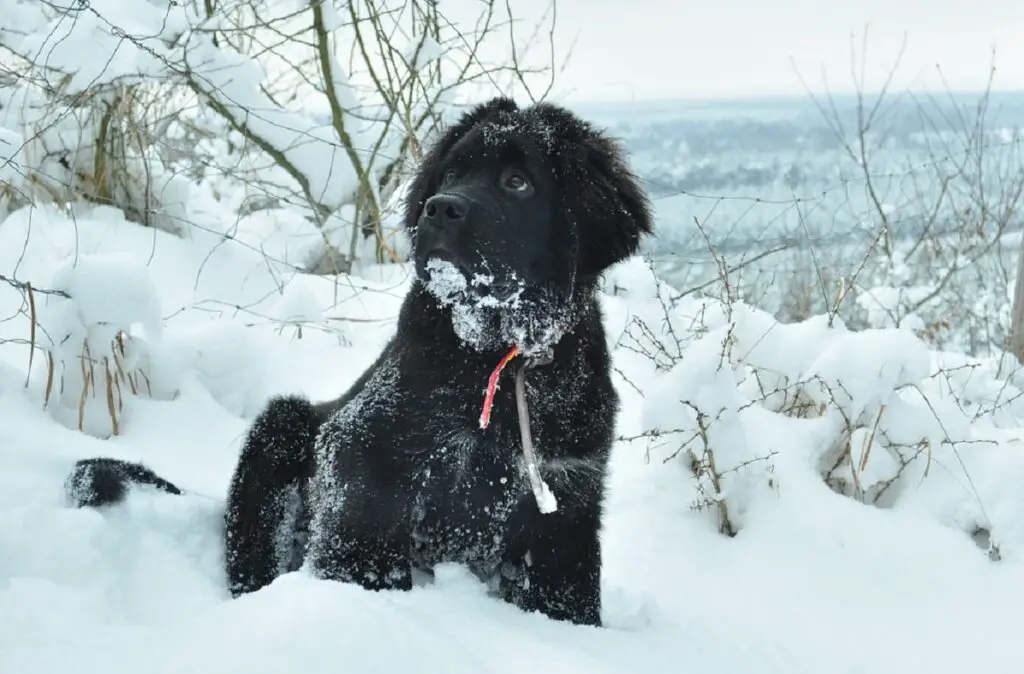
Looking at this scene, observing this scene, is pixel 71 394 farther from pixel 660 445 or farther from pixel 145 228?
pixel 660 445

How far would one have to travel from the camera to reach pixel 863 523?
143 inches

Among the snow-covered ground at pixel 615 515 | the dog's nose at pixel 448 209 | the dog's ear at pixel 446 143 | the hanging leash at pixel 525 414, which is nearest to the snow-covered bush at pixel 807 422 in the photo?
the snow-covered ground at pixel 615 515


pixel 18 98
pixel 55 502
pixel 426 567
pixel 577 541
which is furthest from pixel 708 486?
pixel 18 98

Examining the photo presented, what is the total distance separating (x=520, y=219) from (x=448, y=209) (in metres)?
0.29

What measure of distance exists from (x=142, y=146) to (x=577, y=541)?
4.16 meters

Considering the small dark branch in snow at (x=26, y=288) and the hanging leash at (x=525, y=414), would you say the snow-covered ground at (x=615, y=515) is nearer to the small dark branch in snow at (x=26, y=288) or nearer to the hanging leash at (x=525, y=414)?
the small dark branch in snow at (x=26, y=288)

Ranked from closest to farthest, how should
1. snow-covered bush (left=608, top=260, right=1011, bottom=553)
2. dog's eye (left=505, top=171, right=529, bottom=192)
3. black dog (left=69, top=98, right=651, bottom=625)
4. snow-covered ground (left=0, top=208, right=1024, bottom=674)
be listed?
snow-covered ground (left=0, top=208, right=1024, bottom=674), black dog (left=69, top=98, right=651, bottom=625), dog's eye (left=505, top=171, right=529, bottom=192), snow-covered bush (left=608, top=260, right=1011, bottom=553)

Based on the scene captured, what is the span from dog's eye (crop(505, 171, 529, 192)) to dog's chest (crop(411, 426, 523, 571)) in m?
0.75

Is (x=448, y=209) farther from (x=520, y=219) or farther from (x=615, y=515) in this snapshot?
(x=615, y=515)

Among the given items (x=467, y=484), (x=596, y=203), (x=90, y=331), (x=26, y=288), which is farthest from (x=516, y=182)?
(x=90, y=331)

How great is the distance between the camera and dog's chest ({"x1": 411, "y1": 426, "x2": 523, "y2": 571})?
2.58 metres

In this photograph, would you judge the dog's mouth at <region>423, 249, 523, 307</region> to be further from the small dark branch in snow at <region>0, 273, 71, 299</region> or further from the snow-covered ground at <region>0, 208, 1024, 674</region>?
the small dark branch in snow at <region>0, 273, 71, 299</region>

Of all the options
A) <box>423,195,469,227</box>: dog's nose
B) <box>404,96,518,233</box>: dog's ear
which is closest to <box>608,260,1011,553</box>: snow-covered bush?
<box>404,96,518,233</box>: dog's ear

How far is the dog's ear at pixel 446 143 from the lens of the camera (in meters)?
2.96
